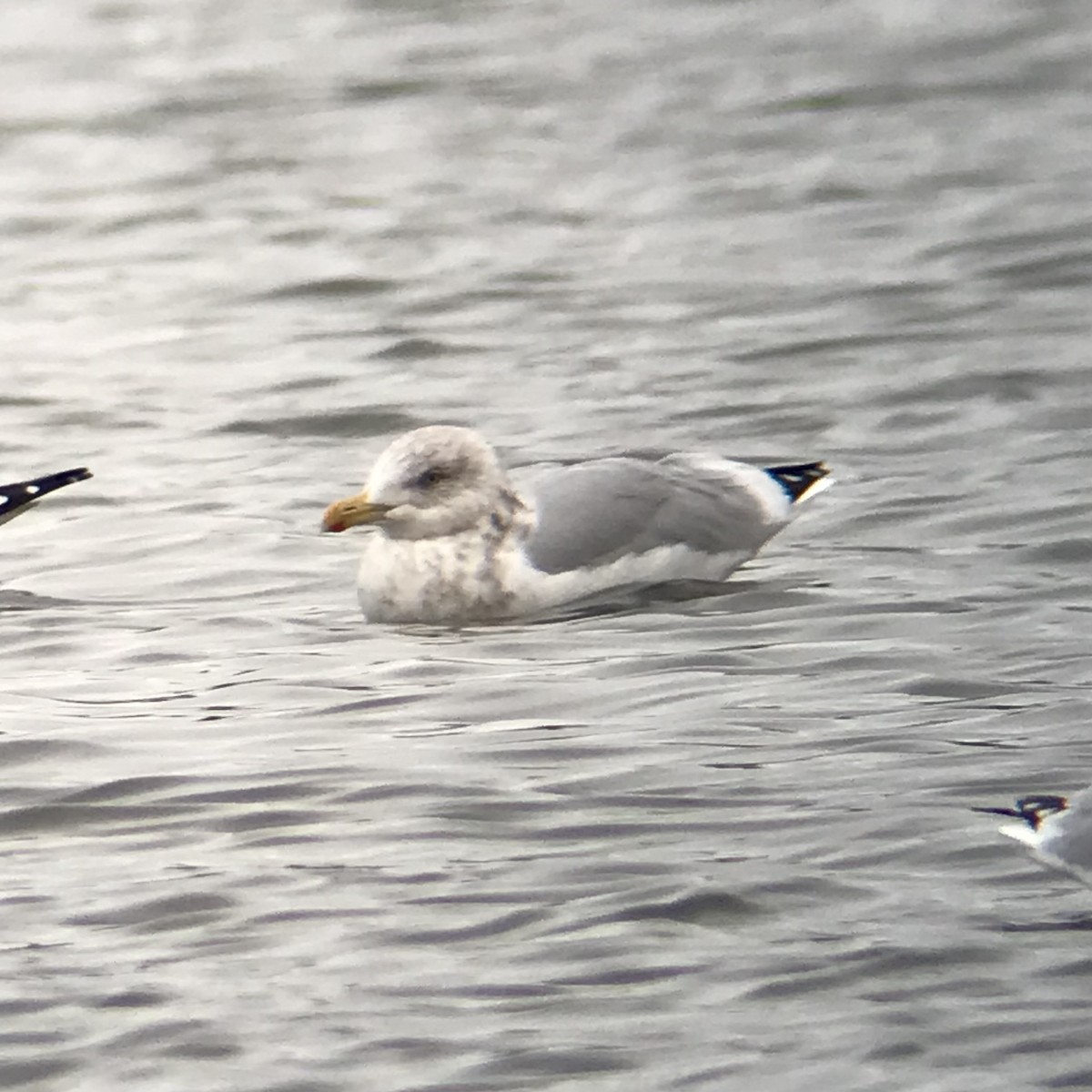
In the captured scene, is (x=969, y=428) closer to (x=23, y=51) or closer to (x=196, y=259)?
(x=196, y=259)

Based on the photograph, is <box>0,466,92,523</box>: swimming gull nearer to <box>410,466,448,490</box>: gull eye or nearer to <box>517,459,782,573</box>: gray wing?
<box>410,466,448,490</box>: gull eye

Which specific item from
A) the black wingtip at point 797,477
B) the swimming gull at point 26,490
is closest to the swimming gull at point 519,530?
the black wingtip at point 797,477

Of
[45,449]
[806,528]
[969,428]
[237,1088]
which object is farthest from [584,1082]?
[45,449]

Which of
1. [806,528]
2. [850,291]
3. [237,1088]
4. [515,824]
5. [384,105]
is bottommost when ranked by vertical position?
[237,1088]

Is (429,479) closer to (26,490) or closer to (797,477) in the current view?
(797,477)

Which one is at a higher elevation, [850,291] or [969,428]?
[850,291]

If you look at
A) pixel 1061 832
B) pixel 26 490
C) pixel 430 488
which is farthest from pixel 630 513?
pixel 1061 832

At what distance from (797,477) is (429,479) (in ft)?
4.59

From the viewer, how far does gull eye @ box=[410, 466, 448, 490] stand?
10.2 meters

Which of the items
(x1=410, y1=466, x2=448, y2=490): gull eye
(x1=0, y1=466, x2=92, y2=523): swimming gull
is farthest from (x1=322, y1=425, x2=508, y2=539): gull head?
(x1=0, y1=466, x2=92, y2=523): swimming gull

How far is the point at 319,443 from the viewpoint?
13367 millimetres

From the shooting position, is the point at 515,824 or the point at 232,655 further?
the point at 232,655

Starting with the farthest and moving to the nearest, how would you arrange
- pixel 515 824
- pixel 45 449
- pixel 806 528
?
1. pixel 45 449
2. pixel 806 528
3. pixel 515 824

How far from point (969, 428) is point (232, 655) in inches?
163
